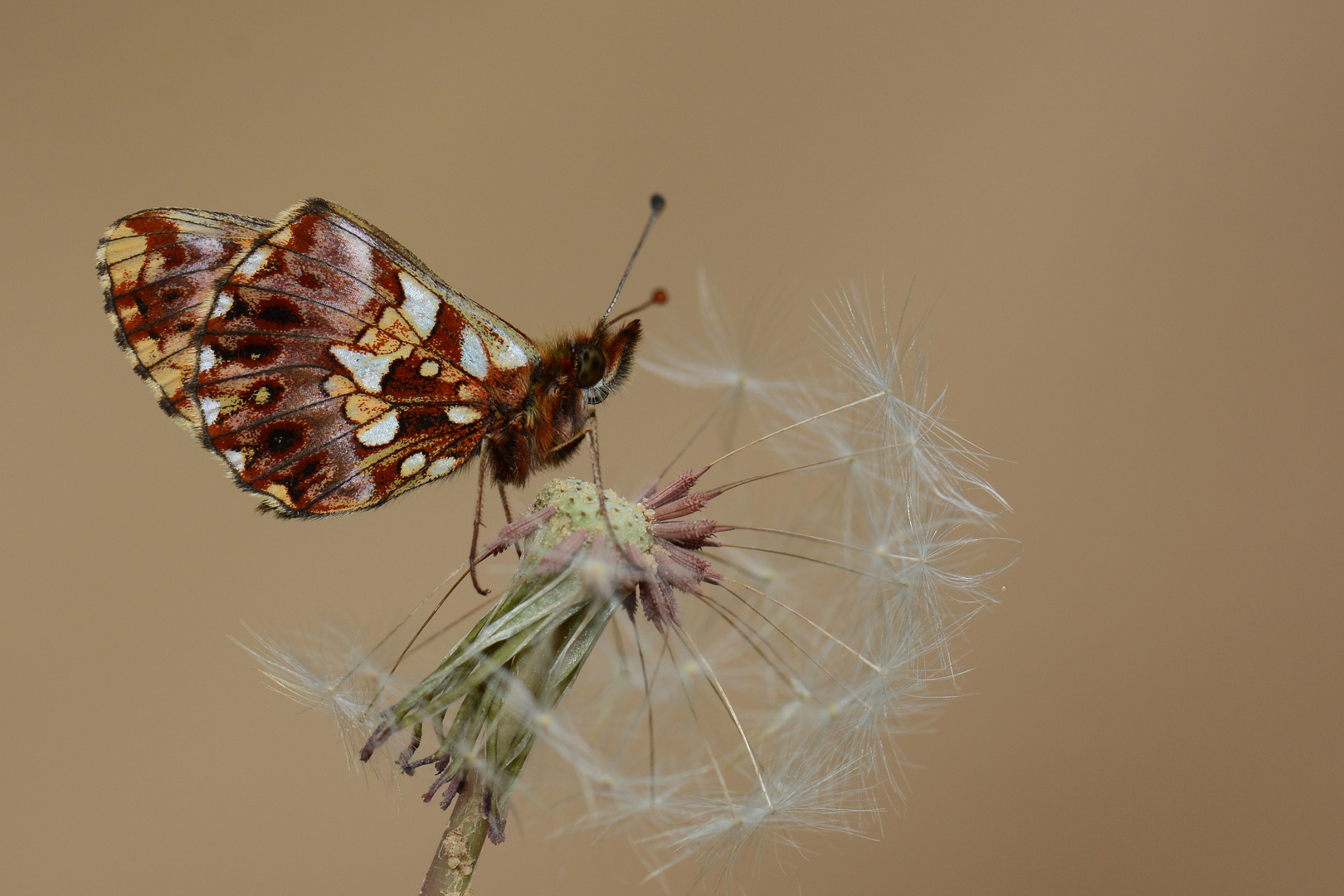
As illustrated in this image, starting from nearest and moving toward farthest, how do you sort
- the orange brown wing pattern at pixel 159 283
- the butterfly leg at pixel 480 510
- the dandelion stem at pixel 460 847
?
the dandelion stem at pixel 460 847, the butterfly leg at pixel 480 510, the orange brown wing pattern at pixel 159 283

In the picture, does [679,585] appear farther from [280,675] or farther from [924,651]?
[280,675]

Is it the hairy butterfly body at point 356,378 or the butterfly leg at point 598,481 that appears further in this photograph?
the hairy butterfly body at point 356,378

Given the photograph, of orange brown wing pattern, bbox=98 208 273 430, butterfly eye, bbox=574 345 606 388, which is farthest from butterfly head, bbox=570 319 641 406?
orange brown wing pattern, bbox=98 208 273 430

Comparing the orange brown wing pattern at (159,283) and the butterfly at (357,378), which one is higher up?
the orange brown wing pattern at (159,283)

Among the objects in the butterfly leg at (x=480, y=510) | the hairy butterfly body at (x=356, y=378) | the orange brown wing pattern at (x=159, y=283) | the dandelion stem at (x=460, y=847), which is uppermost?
the orange brown wing pattern at (x=159, y=283)

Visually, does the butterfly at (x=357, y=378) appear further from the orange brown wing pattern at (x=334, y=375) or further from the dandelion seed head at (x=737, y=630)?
the dandelion seed head at (x=737, y=630)

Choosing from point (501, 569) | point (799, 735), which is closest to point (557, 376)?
point (501, 569)

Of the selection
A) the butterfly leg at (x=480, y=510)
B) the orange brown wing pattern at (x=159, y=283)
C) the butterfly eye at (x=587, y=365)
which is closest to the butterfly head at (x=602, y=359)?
the butterfly eye at (x=587, y=365)

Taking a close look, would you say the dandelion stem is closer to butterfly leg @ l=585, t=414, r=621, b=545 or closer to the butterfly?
butterfly leg @ l=585, t=414, r=621, b=545

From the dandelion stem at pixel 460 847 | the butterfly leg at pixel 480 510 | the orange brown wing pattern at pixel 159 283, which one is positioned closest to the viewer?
the dandelion stem at pixel 460 847
